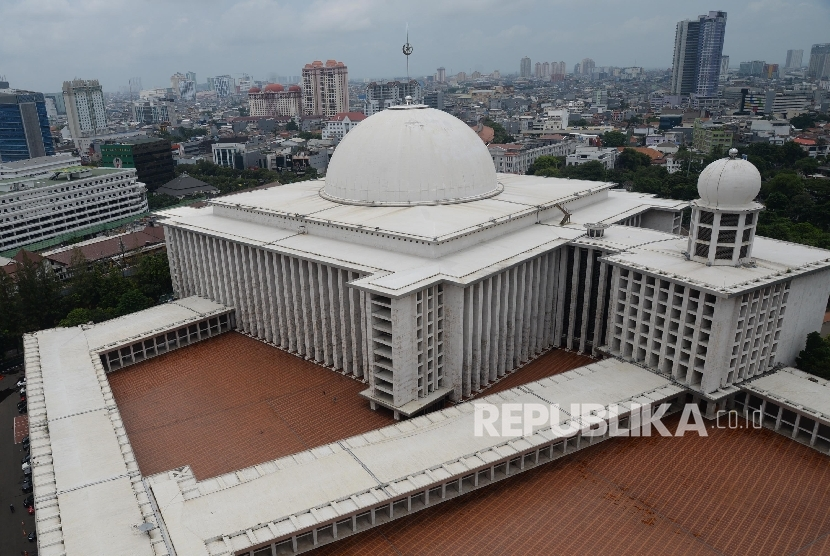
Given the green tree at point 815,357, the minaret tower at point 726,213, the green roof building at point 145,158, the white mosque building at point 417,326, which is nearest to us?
the white mosque building at point 417,326

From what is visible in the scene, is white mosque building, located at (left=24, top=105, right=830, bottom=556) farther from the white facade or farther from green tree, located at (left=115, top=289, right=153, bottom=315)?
the white facade

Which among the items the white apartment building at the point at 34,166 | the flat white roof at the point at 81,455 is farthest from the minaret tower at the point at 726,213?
the white apartment building at the point at 34,166

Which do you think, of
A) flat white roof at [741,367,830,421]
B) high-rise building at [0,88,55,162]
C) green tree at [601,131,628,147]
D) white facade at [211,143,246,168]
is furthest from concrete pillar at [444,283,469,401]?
high-rise building at [0,88,55,162]

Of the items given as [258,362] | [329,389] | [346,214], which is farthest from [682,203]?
[258,362]

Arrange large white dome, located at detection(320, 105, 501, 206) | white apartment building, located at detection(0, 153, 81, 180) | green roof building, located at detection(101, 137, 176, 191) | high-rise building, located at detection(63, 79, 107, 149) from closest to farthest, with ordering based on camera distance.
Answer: large white dome, located at detection(320, 105, 501, 206), white apartment building, located at detection(0, 153, 81, 180), green roof building, located at detection(101, 137, 176, 191), high-rise building, located at detection(63, 79, 107, 149)

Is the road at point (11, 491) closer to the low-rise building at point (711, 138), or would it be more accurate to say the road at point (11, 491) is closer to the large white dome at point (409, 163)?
the large white dome at point (409, 163)

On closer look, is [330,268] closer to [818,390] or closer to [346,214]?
[346,214]
